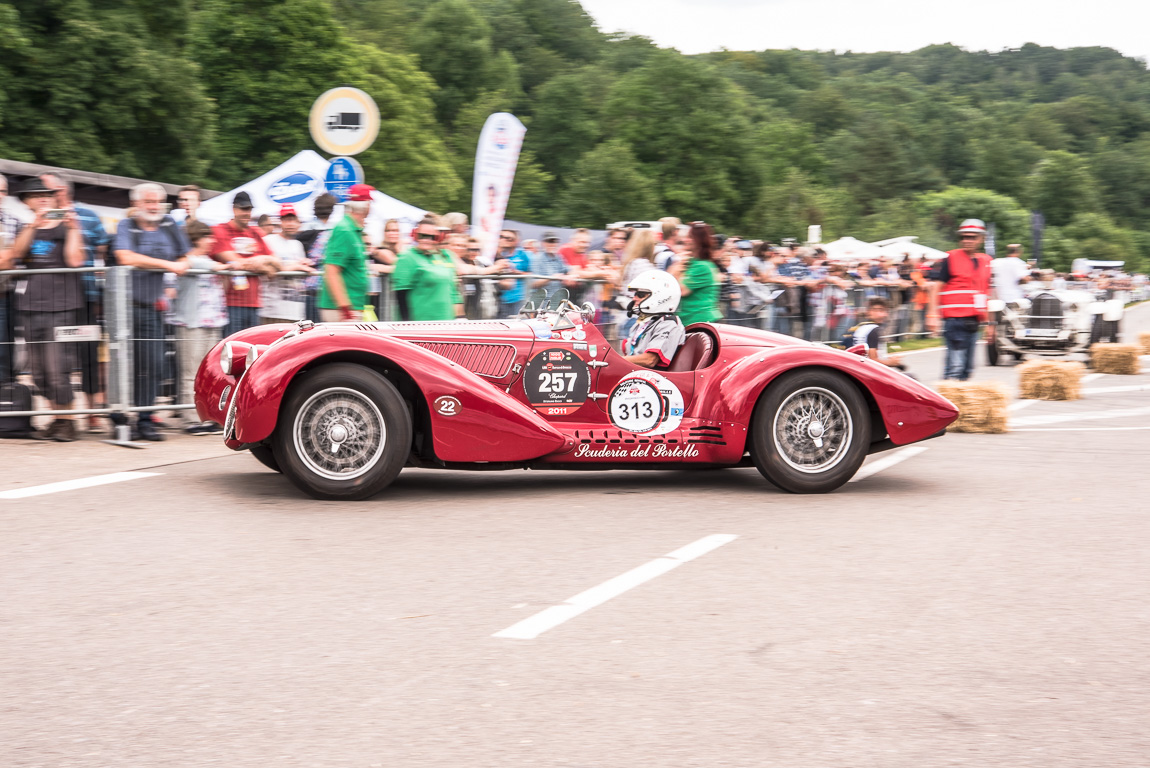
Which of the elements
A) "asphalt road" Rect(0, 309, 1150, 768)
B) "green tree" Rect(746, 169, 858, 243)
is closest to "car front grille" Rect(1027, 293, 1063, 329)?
"asphalt road" Rect(0, 309, 1150, 768)

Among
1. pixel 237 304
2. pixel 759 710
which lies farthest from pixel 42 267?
pixel 759 710

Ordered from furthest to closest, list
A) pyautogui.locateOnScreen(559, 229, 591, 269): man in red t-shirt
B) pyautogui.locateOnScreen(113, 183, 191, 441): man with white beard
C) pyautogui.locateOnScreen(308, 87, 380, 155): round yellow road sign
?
1. pyautogui.locateOnScreen(559, 229, 591, 269): man in red t-shirt
2. pyautogui.locateOnScreen(308, 87, 380, 155): round yellow road sign
3. pyautogui.locateOnScreen(113, 183, 191, 441): man with white beard

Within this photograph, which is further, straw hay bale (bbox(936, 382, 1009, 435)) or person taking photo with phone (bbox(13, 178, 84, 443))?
straw hay bale (bbox(936, 382, 1009, 435))

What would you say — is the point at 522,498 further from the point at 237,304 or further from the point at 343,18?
the point at 343,18

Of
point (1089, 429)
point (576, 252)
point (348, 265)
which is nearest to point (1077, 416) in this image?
point (1089, 429)

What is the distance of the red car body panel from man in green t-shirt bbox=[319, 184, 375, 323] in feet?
4.40

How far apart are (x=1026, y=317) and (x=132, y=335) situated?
51.0ft

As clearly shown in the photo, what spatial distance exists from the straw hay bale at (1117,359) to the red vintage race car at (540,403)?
12009 millimetres

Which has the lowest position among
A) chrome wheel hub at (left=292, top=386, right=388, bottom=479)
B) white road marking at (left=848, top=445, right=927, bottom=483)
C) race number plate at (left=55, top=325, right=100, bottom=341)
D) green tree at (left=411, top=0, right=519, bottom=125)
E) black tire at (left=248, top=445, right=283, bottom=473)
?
white road marking at (left=848, top=445, right=927, bottom=483)

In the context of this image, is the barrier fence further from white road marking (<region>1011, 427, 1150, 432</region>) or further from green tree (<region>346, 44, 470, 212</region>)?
green tree (<region>346, 44, 470, 212</region>)

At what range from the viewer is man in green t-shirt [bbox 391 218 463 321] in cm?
1002

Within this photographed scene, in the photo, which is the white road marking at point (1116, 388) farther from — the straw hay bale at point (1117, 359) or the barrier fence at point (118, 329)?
the barrier fence at point (118, 329)

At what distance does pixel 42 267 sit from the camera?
9.59 metres

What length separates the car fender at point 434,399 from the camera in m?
7.02
